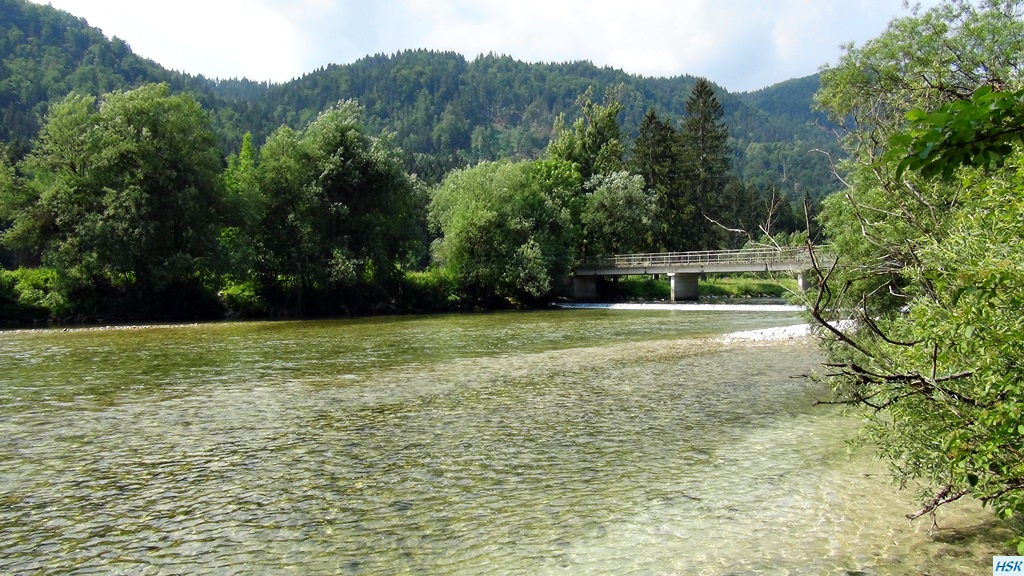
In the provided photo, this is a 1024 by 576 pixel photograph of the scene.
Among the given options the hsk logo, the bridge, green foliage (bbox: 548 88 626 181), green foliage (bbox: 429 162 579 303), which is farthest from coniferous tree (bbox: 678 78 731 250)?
the hsk logo

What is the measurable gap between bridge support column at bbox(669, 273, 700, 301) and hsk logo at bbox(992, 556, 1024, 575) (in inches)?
2182

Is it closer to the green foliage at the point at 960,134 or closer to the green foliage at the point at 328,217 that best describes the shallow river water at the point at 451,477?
the green foliage at the point at 960,134

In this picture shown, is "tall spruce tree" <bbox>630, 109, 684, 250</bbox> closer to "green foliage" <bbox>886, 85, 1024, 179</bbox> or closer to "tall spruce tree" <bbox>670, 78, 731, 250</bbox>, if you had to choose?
"tall spruce tree" <bbox>670, 78, 731, 250</bbox>

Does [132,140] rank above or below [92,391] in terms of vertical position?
above

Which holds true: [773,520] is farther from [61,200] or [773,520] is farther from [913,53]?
[61,200]

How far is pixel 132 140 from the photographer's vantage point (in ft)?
124

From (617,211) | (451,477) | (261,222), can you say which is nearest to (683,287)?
(617,211)

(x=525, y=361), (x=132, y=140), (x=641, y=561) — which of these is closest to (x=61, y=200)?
(x=132, y=140)

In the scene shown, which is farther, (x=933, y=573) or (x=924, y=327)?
(x=933, y=573)

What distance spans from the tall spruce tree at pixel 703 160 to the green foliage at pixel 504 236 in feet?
64.6

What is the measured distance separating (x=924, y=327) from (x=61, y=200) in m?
43.0

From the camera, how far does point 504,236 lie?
5481 cm

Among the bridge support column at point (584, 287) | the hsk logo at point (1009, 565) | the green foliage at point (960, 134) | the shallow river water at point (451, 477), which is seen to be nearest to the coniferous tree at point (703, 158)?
the bridge support column at point (584, 287)

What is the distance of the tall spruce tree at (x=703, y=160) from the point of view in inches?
2879
